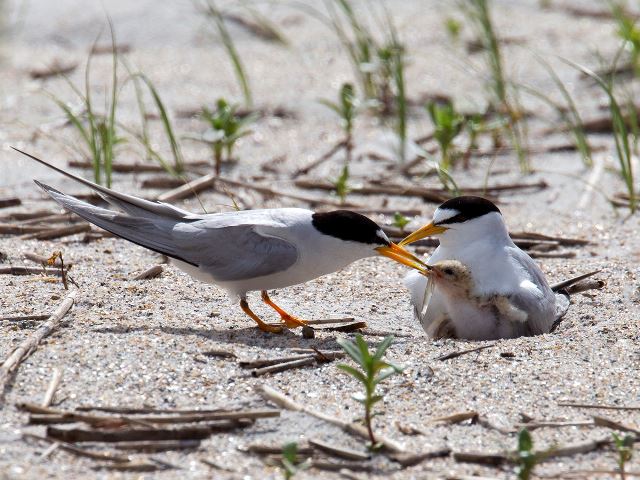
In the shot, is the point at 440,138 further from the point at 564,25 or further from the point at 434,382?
the point at 564,25

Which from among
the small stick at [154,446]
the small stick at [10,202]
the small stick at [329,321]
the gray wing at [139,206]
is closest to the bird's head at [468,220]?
the small stick at [329,321]

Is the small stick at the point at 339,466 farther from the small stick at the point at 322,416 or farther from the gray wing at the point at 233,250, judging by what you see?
the gray wing at the point at 233,250

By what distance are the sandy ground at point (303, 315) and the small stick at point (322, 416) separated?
25mm

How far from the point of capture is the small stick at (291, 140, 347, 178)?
589cm

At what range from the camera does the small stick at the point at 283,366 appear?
3.14m

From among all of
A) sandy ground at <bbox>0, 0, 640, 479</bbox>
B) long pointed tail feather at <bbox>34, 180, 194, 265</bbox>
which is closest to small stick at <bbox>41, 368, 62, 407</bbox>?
sandy ground at <bbox>0, 0, 640, 479</bbox>

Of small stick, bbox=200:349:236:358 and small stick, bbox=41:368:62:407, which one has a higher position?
small stick, bbox=200:349:236:358

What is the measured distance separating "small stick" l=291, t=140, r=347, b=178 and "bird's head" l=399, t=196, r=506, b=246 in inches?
→ 68.9

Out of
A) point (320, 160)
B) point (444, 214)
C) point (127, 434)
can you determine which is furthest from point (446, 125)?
point (127, 434)

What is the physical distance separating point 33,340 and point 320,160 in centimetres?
306

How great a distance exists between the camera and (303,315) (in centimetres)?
403

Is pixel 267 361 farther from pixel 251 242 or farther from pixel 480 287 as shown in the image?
pixel 480 287

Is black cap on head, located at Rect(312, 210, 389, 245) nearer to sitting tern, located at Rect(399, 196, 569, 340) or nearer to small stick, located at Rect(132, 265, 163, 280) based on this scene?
sitting tern, located at Rect(399, 196, 569, 340)

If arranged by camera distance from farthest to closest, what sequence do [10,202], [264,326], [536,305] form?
1. [10,202]
2. [536,305]
3. [264,326]
